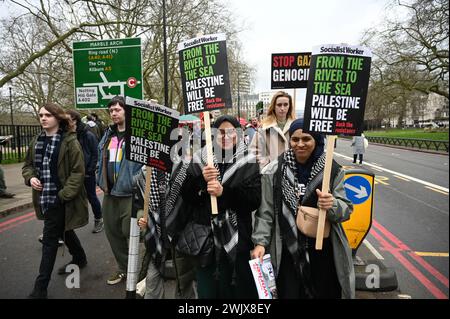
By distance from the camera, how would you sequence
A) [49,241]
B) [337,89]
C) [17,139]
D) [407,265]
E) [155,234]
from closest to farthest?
[337,89], [155,234], [49,241], [407,265], [17,139]

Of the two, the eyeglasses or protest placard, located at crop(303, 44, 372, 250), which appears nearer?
protest placard, located at crop(303, 44, 372, 250)

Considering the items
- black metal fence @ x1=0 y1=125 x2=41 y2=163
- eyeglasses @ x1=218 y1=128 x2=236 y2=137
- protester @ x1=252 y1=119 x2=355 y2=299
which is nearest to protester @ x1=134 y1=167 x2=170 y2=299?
eyeglasses @ x1=218 y1=128 x2=236 y2=137

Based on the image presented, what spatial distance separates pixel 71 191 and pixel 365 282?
3172mm

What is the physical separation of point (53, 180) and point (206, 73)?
77.4 inches

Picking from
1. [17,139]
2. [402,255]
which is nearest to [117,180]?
[402,255]

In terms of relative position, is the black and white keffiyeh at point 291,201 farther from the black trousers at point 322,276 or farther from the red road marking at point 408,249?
the red road marking at point 408,249

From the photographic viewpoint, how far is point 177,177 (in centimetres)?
234

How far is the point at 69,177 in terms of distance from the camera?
3043 millimetres

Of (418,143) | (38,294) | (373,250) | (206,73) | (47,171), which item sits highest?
(206,73)

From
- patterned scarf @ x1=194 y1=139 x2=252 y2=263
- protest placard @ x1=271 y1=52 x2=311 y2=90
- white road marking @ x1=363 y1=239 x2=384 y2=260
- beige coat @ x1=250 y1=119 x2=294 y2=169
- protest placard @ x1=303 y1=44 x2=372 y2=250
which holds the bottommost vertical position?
white road marking @ x1=363 y1=239 x2=384 y2=260

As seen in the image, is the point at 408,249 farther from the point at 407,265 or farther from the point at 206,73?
the point at 206,73

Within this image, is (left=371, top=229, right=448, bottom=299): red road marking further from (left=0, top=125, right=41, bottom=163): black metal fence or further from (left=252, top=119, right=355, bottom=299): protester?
(left=0, top=125, right=41, bottom=163): black metal fence

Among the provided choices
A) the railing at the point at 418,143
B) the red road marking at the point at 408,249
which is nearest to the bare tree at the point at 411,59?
the railing at the point at 418,143

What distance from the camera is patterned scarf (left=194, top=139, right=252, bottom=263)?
2236 millimetres
